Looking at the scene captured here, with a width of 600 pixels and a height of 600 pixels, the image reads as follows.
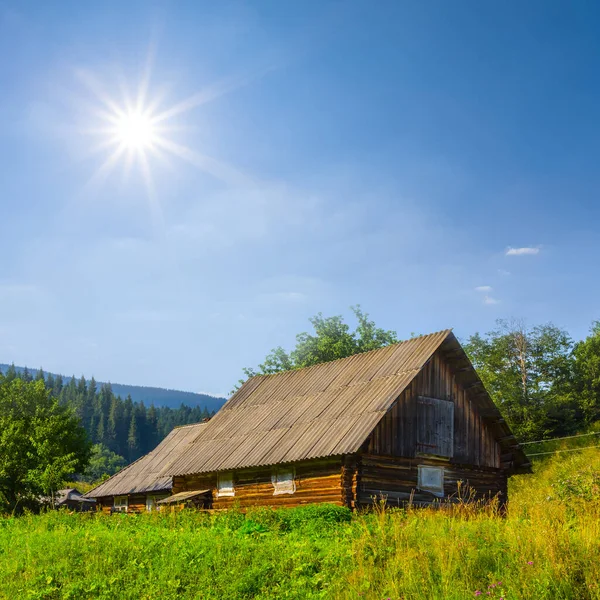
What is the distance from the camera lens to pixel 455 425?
1061 inches

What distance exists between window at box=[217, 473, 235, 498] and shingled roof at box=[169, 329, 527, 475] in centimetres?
79

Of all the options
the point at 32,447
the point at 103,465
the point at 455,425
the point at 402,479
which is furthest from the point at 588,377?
the point at 103,465

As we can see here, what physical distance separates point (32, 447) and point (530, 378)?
36074 mm

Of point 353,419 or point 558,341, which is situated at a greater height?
point 558,341

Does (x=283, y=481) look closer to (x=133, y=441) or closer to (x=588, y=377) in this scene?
(x=588, y=377)

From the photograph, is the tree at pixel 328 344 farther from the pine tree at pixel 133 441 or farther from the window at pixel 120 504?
the pine tree at pixel 133 441

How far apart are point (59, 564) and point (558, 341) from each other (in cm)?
4719

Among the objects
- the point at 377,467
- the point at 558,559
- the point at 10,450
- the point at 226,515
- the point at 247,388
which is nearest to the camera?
the point at 558,559

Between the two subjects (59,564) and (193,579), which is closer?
(193,579)

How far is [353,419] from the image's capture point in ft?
78.9

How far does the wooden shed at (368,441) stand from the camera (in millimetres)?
23625

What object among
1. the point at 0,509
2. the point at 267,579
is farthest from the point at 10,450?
the point at 267,579

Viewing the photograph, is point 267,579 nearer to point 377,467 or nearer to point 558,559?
point 558,559

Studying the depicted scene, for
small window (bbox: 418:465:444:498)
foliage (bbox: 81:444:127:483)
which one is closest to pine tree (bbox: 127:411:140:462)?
foliage (bbox: 81:444:127:483)
